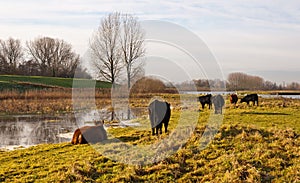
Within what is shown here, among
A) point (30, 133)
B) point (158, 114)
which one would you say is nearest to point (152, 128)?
point (158, 114)

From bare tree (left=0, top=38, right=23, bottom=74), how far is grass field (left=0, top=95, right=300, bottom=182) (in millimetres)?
72547

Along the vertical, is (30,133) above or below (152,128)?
below

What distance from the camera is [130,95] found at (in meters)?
33.7

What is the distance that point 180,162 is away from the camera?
8781mm

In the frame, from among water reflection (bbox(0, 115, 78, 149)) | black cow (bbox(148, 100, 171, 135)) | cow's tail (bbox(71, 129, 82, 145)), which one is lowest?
water reflection (bbox(0, 115, 78, 149))

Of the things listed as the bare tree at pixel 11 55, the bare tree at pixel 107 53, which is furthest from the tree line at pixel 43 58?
the bare tree at pixel 107 53

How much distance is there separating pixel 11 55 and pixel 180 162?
3347 inches

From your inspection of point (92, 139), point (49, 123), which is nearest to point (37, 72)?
point (49, 123)

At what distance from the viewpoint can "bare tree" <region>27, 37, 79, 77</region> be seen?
8162 centimetres

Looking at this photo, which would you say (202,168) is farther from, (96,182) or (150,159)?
(96,182)

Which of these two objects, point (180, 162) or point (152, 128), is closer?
point (180, 162)

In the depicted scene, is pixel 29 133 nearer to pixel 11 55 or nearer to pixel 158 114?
pixel 158 114

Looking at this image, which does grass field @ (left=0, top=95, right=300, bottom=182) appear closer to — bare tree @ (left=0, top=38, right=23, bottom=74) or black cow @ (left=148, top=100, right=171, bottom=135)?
black cow @ (left=148, top=100, right=171, bottom=135)

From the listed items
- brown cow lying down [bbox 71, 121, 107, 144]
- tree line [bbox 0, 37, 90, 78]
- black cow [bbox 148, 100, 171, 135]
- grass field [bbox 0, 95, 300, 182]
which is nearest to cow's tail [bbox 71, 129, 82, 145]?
brown cow lying down [bbox 71, 121, 107, 144]
